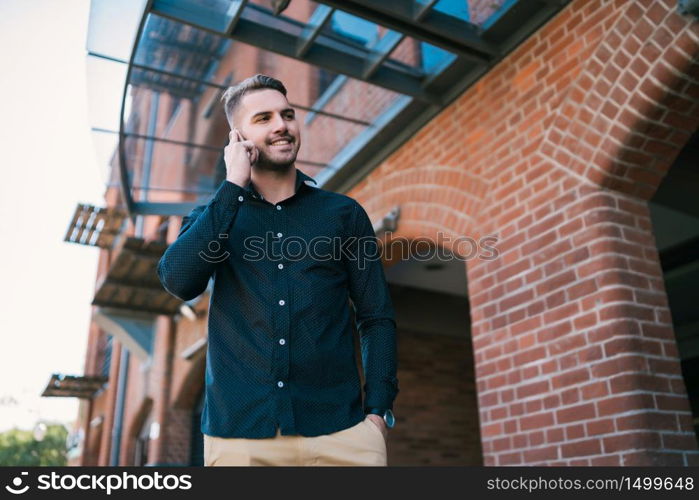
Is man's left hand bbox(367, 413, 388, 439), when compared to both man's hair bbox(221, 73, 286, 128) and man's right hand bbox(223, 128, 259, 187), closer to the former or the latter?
man's right hand bbox(223, 128, 259, 187)

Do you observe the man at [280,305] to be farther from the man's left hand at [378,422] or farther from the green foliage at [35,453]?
the green foliage at [35,453]

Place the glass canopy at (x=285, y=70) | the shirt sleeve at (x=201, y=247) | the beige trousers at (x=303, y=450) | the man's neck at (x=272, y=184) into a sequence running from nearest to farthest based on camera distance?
the beige trousers at (x=303, y=450), the shirt sleeve at (x=201, y=247), the man's neck at (x=272, y=184), the glass canopy at (x=285, y=70)

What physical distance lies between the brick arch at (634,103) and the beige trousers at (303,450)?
2.68 m

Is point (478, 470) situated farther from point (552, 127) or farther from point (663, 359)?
point (552, 127)

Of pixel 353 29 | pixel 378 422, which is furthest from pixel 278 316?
pixel 353 29

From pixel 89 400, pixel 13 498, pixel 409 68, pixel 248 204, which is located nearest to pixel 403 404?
pixel 409 68

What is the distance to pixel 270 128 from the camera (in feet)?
6.22

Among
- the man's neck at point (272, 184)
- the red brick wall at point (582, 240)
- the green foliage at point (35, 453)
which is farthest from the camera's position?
the green foliage at point (35, 453)

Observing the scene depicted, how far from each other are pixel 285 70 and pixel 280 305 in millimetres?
4702

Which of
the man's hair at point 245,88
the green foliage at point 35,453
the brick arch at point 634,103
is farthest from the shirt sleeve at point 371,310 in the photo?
the green foliage at point 35,453

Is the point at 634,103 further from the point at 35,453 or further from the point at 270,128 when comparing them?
the point at 35,453

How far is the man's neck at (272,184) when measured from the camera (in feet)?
6.50

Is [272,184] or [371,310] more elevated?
[272,184]

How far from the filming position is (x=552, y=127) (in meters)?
4.14
